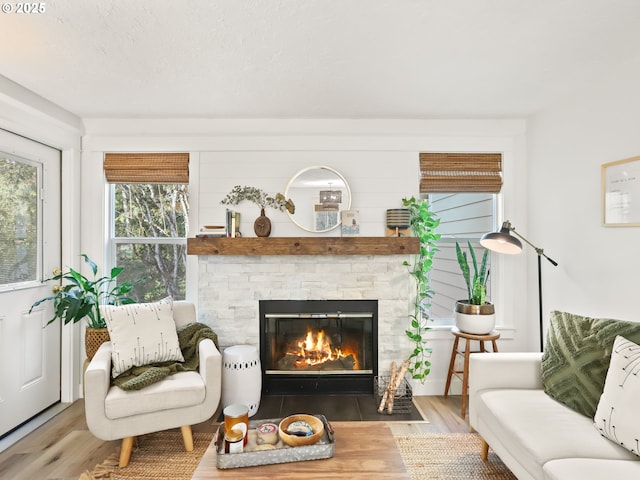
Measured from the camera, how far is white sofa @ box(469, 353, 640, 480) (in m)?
1.45

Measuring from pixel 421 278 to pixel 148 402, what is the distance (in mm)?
2190

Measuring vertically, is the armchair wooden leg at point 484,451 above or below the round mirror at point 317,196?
below

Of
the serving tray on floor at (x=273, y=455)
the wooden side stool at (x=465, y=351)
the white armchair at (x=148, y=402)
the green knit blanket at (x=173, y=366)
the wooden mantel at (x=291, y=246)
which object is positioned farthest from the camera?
the wooden mantel at (x=291, y=246)

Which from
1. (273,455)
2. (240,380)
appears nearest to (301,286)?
(240,380)

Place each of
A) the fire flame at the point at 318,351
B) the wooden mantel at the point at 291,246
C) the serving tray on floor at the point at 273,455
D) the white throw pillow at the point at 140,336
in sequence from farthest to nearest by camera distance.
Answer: the fire flame at the point at 318,351
the wooden mantel at the point at 291,246
the white throw pillow at the point at 140,336
the serving tray on floor at the point at 273,455

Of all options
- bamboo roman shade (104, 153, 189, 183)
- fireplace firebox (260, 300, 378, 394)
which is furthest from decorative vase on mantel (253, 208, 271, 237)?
bamboo roman shade (104, 153, 189, 183)

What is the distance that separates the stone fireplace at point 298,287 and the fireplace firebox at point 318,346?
2.5 inches

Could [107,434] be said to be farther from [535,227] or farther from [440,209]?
[535,227]

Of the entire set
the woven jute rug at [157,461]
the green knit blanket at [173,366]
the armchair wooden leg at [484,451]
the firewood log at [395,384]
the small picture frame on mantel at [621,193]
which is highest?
the small picture frame on mantel at [621,193]

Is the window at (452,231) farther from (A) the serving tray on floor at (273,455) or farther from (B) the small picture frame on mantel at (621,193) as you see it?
(A) the serving tray on floor at (273,455)

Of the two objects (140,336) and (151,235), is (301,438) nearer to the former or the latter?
(140,336)

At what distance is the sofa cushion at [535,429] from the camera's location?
5.11 feet

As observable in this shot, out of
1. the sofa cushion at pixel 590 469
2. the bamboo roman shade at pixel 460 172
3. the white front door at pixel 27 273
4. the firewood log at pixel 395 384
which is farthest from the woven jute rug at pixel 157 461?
the bamboo roman shade at pixel 460 172

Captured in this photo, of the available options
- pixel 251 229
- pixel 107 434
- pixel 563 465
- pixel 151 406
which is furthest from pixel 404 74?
pixel 107 434
